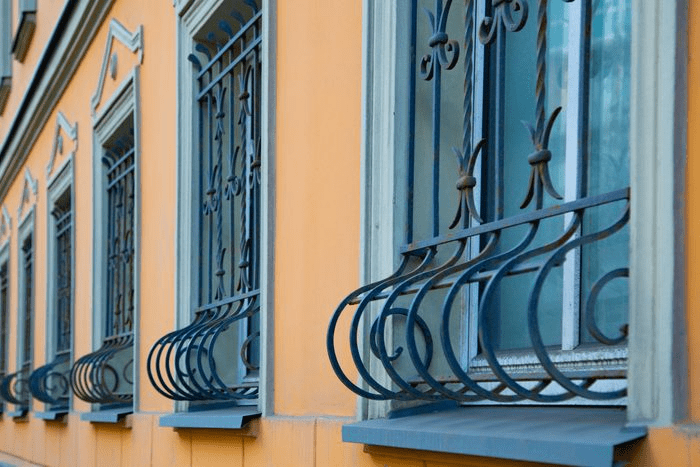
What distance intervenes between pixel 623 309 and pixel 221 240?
294 cm

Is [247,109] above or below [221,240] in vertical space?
above

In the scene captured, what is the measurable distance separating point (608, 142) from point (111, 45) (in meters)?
5.45

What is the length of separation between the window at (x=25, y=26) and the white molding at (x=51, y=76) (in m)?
0.81

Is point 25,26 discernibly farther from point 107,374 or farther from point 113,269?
point 107,374

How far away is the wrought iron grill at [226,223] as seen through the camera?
16.3ft

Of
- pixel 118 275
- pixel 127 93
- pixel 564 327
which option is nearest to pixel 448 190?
pixel 564 327

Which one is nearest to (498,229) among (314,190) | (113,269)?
(314,190)

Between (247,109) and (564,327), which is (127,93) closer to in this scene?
(247,109)

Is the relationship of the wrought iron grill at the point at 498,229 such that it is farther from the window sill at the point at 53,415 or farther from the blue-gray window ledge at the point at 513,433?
the window sill at the point at 53,415

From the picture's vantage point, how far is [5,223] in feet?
49.9

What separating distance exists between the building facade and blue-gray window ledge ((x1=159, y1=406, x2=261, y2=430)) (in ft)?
0.05

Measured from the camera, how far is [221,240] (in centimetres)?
538

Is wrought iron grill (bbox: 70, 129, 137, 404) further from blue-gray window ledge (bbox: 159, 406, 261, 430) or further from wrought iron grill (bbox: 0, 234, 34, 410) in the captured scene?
wrought iron grill (bbox: 0, 234, 34, 410)

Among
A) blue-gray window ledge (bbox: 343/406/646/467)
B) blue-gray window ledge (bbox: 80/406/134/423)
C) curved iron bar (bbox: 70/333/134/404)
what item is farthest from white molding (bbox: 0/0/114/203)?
blue-gray window ledge (bbox: 343/406/646/467)
